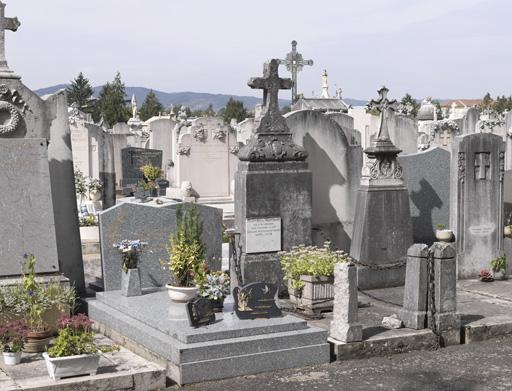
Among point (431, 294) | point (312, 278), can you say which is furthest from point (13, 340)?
point (431, 294)

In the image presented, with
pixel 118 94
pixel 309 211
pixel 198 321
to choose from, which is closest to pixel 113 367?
pixel 198 321

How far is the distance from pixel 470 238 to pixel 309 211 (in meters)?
3.16

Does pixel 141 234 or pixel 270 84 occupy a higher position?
pixel 270 84

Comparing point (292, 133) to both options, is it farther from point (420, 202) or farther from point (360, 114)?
point (360, 114)

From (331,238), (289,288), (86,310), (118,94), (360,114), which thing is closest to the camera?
(86,310)

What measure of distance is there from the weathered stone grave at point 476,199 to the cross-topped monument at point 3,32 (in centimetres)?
697

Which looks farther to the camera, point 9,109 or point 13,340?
point 9,109

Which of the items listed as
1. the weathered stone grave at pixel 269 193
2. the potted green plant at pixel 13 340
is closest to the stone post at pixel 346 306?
the weathered stone grave at pixel 269 193

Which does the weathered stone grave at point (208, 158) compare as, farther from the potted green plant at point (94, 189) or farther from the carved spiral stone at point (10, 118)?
the carved spiral stone at point (10, 118)

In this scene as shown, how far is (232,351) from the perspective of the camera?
27.2 feet

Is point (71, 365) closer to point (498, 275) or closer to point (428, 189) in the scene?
point (498, 275)

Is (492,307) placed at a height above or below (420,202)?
below

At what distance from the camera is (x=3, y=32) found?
10672 millimetres

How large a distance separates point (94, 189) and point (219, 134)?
4391 millimetres
